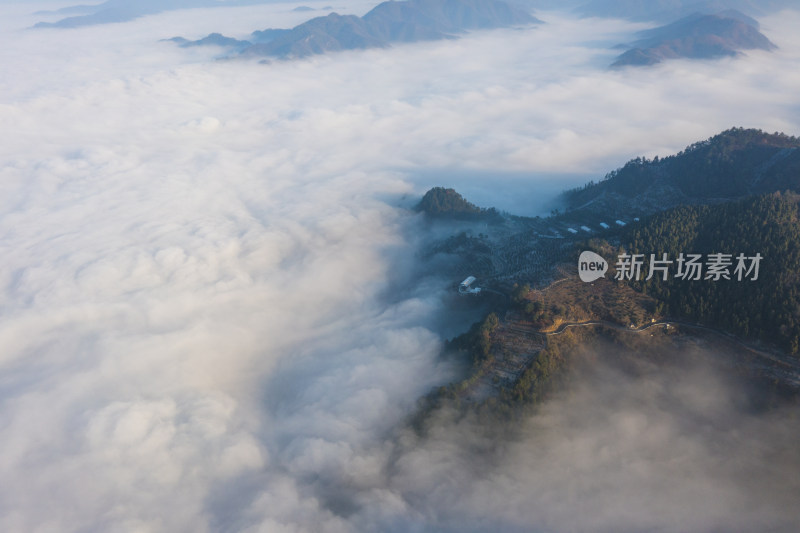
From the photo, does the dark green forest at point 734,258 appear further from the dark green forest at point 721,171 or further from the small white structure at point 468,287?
the small white structure at point 468,287

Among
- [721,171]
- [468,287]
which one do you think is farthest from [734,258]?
[721,171]

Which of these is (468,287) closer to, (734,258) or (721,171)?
(734,258)

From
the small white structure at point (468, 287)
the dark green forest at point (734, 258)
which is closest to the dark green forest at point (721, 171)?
the dark green forest at point (734, 258)

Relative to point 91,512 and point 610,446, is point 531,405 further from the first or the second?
point 91,512

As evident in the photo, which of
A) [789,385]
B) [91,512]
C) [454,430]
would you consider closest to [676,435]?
[789,385]

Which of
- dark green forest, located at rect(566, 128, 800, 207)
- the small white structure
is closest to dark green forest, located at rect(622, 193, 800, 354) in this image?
dark green forest, located at rect(566, 128, 800, 207)

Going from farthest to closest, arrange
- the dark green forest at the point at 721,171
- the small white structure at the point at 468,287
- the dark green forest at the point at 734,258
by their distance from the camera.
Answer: the dark green forest at the point at 721,171 < the small white structure at the point at 468,287 < the dark green forest at the point at 734,258

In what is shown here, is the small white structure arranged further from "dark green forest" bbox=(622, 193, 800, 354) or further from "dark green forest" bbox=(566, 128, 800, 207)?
"dark green forest" bbox=(566, 128, 800, 207)

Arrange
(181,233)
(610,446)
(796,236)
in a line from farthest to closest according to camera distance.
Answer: (181,233), (796,236), (610,446)
